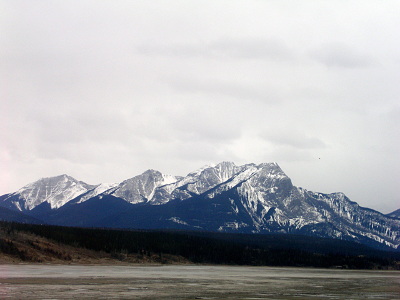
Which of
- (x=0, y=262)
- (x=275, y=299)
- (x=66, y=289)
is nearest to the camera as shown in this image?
(x=275, y=299)

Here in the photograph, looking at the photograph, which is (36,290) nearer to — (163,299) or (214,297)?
(163,299)

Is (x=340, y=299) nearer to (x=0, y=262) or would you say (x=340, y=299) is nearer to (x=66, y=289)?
(x=66, y=289)

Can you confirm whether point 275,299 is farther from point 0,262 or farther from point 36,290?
point 0,262

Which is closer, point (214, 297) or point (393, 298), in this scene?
point (214, 297)

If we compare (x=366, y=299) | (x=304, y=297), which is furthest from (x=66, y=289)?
(x=366, y=299)

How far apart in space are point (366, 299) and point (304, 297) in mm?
8781

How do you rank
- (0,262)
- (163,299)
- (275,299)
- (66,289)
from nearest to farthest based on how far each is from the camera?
(163,299), (275,299), (66,289), (0,262)

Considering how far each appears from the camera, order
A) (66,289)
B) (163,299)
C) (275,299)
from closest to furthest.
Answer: (163,299), (275,299), (66,289)

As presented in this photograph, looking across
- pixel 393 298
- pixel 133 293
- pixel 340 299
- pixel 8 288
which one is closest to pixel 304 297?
pixel 340 299

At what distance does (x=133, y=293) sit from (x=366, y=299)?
33367 millimetres

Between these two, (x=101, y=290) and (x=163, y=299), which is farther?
(x=101, y=290)

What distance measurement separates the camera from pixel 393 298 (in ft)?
276

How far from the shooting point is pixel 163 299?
72.4m

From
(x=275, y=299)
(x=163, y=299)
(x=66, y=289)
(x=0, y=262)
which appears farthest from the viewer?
(x=0, y=262)
